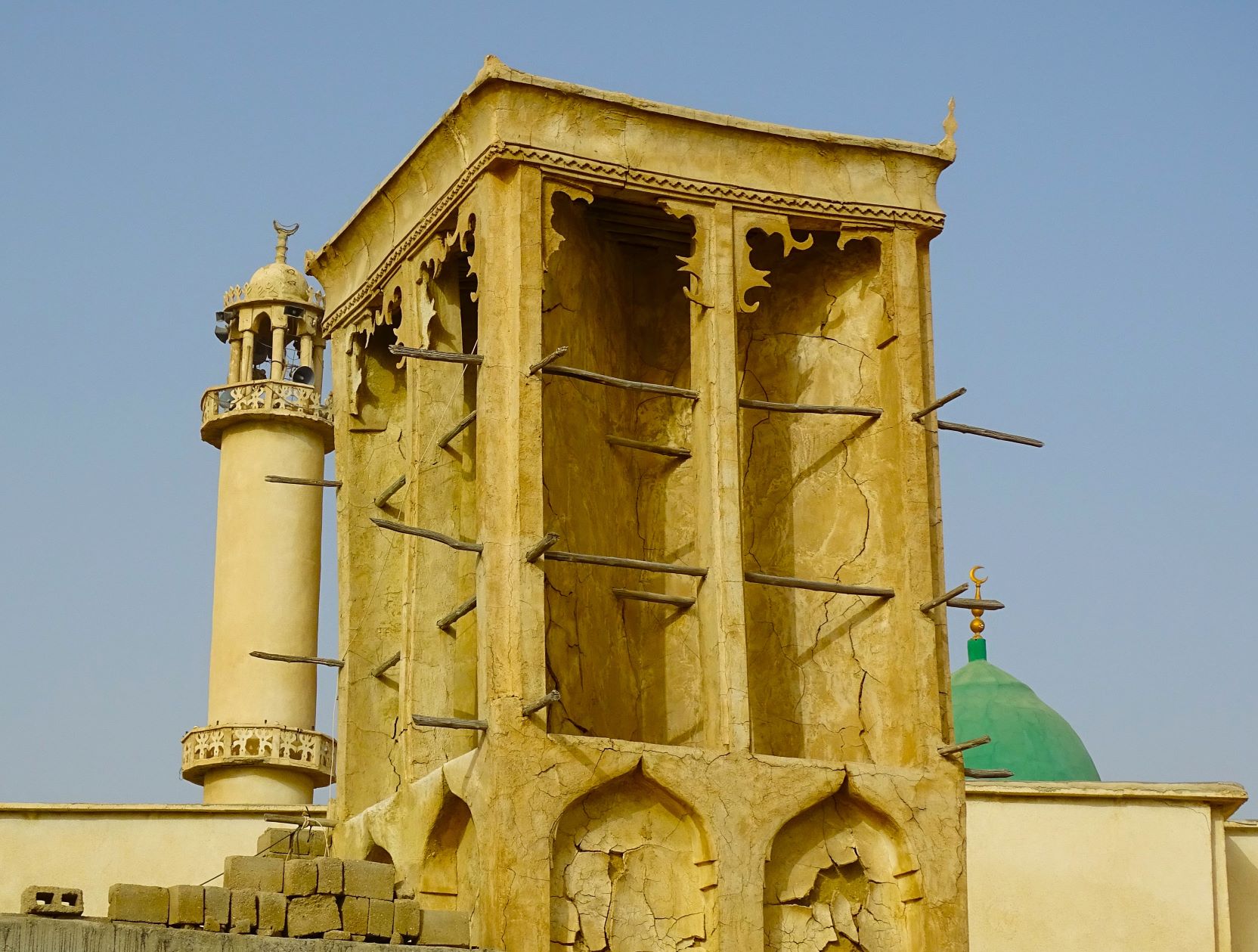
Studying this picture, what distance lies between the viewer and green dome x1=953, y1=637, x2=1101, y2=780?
77.0 feet

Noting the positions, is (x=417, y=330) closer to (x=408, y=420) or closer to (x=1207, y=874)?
(x=408, y=420)

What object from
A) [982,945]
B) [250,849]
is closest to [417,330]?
[250,849]

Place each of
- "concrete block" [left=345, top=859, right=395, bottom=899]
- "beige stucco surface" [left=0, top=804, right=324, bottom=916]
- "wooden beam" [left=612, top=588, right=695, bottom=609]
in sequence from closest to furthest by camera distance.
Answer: "concrete block" [left=345, top=859, right=395, bottom=899] → "wooden beam" [left=612, top=588, right=695, bottom=609] → "beige stucco surface" [left=0, top=804, right=324, bottom=916]

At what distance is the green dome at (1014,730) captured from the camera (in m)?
23.5

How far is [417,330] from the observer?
14867 mm

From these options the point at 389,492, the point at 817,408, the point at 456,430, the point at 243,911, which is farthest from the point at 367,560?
the point at 243,911

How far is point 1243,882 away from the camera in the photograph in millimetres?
19156

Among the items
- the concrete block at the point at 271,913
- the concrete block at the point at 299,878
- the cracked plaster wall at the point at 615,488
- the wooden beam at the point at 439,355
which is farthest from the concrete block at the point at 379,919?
the wooden beam at the point at 439,355

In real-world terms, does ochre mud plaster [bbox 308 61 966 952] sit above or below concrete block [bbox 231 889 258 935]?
above

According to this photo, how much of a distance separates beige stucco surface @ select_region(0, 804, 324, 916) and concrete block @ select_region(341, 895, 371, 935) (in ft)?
16.8

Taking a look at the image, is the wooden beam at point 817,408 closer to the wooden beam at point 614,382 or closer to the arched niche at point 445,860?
the wooden beam at point 614,382

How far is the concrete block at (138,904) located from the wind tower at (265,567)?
27.7 ft

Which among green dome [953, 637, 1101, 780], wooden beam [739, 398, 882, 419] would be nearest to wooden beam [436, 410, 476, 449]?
wooden beam [739, 398, 882, 419]

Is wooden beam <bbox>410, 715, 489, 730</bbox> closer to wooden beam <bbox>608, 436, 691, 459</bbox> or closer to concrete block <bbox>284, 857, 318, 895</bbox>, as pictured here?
concrete block <bbox>284, 857, 318, 895</bbox>
